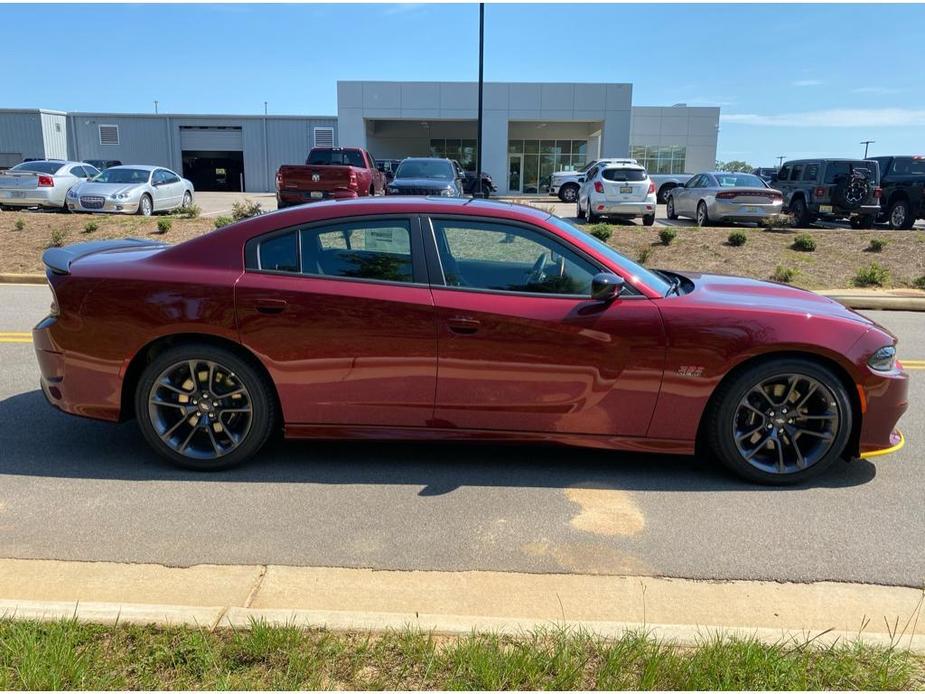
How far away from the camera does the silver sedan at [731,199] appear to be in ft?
55.2

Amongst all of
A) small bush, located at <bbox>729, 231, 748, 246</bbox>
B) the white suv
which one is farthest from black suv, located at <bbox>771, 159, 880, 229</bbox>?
small bush, located at <bbox>729, 231, 748, 246</bbox>

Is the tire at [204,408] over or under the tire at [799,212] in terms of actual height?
under

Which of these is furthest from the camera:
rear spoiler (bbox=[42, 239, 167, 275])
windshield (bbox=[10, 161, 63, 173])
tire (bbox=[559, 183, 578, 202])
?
tire (bbox=[559, 183, 578, 202])

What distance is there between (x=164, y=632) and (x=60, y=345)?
92.2 inches

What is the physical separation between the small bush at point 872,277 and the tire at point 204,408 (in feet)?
36.8

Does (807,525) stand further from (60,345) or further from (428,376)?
(60,345)

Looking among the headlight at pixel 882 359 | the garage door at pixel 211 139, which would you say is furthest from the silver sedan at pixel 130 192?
the garage door at pixel 211 139

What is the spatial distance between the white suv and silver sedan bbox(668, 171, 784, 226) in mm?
1364

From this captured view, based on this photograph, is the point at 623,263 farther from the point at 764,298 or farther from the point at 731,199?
the point at 731,199

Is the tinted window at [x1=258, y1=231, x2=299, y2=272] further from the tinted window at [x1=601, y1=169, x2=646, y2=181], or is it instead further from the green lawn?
the tinted window at [x1=601, y1=169, x2=646, y2=181]

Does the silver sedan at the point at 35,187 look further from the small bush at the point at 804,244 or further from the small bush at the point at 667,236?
the small bush at the point at 804,244

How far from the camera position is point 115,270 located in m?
4.16

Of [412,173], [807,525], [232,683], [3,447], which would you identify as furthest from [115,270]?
[412,173]

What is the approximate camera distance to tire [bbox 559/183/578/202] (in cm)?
3170
